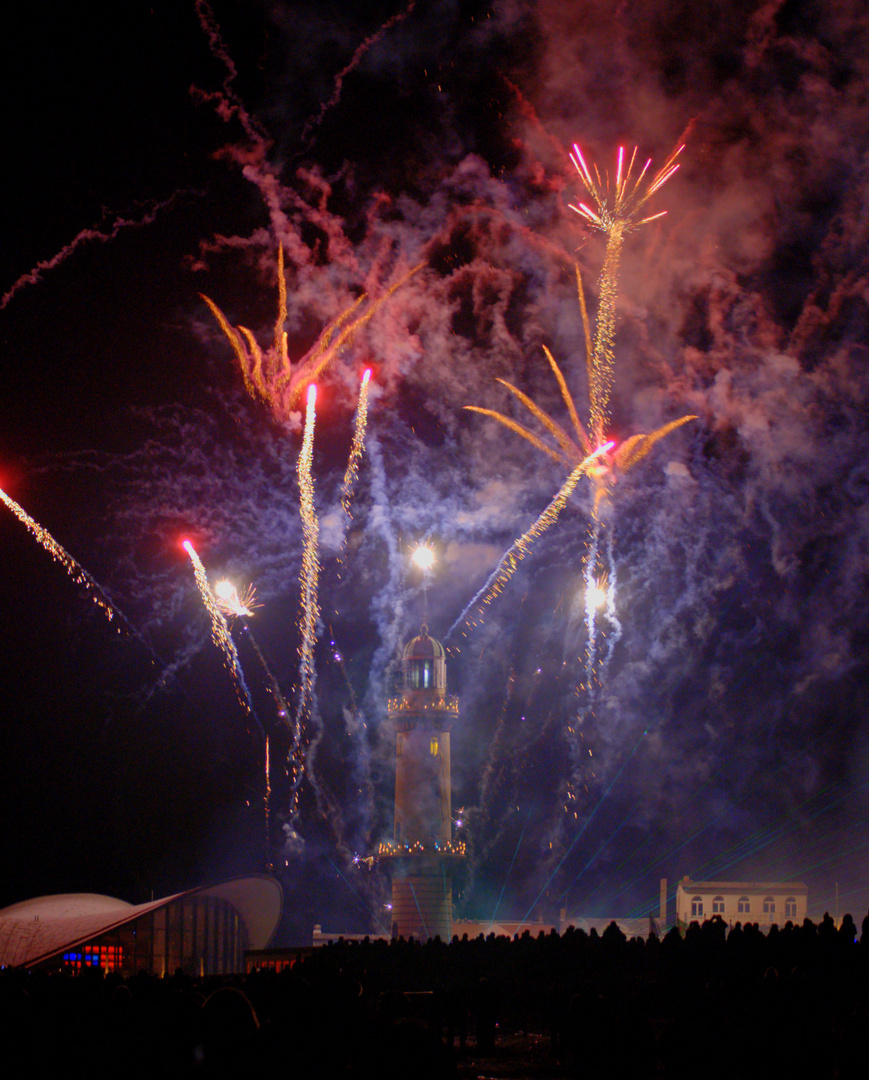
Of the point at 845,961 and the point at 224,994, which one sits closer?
A: the point at 224,994

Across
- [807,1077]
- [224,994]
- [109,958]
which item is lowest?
[109,958]

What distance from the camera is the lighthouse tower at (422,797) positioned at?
66.6 metres

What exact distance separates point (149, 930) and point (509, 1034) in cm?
2907

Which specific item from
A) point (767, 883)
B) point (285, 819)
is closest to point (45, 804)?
→ point (285, 819)

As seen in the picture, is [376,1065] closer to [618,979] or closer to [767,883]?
[618,979]

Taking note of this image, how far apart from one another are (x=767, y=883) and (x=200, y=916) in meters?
43.2

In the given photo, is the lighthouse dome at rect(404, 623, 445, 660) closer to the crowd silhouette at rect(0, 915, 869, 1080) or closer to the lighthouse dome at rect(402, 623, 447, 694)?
the lighthouse dome at rect(402, 623, 447, 694)

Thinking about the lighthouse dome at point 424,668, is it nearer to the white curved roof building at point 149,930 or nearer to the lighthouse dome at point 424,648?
the lighthouse dome at point 424,648

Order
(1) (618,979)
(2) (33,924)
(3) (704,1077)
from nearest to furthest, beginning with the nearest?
(3) (704,1077) < (1) (618,979) < (2) (33,924)

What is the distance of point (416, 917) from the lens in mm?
66688

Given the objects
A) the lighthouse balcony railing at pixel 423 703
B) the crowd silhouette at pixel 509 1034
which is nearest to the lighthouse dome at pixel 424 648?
the lighthouse balcony railing at pixel 423 703

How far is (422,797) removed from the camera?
2670 inches

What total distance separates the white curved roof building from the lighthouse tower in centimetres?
785

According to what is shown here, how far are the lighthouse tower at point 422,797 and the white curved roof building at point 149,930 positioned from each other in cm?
785
